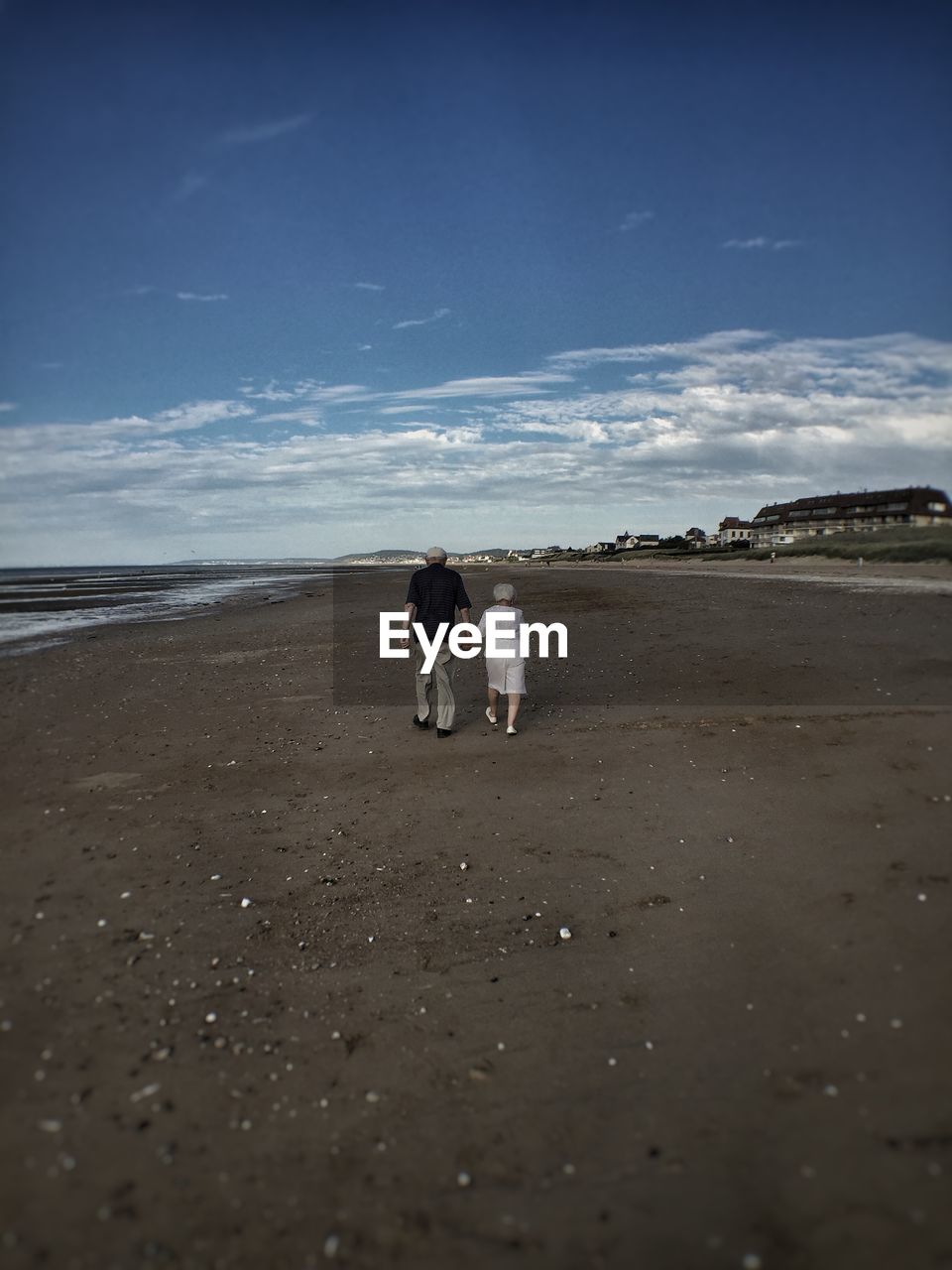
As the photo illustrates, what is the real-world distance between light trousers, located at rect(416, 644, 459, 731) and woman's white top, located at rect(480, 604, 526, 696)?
2.03ft

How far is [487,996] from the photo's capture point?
429 cm

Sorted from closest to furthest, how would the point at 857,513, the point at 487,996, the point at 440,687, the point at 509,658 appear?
the point at 487,996, the point at 509,658, the point at 440,687, the point at 857,513

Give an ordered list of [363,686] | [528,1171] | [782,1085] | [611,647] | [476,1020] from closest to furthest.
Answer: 1. [528,1171]
2. [782,1085]
3. [476,1020]
4. [363,686]
5. [611,647]

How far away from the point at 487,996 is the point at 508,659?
543cm

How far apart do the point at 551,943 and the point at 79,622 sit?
86.2 feet

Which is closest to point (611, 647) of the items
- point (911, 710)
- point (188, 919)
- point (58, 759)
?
point (911, 710)

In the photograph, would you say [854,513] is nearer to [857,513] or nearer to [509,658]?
[857,513]

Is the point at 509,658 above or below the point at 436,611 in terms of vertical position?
below

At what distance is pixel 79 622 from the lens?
1022 inches

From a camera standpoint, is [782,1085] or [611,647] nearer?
[782,1085]

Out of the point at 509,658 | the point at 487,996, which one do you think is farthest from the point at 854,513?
the point at 487,996

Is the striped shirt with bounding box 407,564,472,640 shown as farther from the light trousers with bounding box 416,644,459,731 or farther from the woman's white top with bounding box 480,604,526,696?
the woman's white top with bounding box 480,604,526,696

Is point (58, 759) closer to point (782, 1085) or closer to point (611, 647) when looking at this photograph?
point (782, 1085)

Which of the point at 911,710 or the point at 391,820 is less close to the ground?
the point at 911,710
